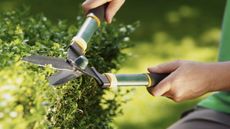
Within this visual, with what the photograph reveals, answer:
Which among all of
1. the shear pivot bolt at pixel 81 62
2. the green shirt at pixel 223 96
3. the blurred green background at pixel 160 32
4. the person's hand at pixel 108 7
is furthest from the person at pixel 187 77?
the blurred green background at pixel 160 32

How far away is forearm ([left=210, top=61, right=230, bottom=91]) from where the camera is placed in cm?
287

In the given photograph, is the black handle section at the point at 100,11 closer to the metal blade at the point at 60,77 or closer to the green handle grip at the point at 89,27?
the green handle grip at the point at 89,27

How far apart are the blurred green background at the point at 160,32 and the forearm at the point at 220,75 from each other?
11.3ft

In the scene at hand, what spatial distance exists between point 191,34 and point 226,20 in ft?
14.4

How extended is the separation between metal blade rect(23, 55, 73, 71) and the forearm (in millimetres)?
561

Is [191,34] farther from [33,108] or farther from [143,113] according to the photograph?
[33,108]

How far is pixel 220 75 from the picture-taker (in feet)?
9.46

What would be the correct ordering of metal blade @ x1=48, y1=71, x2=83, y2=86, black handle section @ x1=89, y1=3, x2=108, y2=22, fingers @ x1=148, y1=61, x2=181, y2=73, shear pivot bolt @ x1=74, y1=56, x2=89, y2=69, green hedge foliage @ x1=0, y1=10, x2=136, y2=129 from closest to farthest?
green hedge foliage @ x1=0, y1=10, x2=136, y2=129 → metal blade @ x1=48, y1=71, x2=83, y2=86 → shear pivot bolt @ x1=74, y1=56, x2=89, y2=69 → fingers @ x1=148, y1=61, x2=181, y2=73 → black handle section @ x1=89, y1=3, x2=108, y2=22

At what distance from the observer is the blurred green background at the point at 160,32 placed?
6.56 meters

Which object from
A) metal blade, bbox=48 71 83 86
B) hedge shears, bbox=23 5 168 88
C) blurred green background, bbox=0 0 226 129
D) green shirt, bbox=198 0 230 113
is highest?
blurred green background, bbox=0 0 226 129

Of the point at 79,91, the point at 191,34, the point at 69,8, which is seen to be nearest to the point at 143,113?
the point at 191,34

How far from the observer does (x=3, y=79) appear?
2258mm

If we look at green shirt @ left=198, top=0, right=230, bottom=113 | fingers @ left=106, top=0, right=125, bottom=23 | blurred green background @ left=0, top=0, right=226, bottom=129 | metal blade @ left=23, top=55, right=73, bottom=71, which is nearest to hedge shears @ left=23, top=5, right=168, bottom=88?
metal blade @ left=23, top=55, right=73, bottom=71

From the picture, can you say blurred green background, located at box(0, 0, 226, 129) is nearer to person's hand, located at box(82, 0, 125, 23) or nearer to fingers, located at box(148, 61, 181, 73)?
person's hand, located at box(82, 0, 125, 23)
